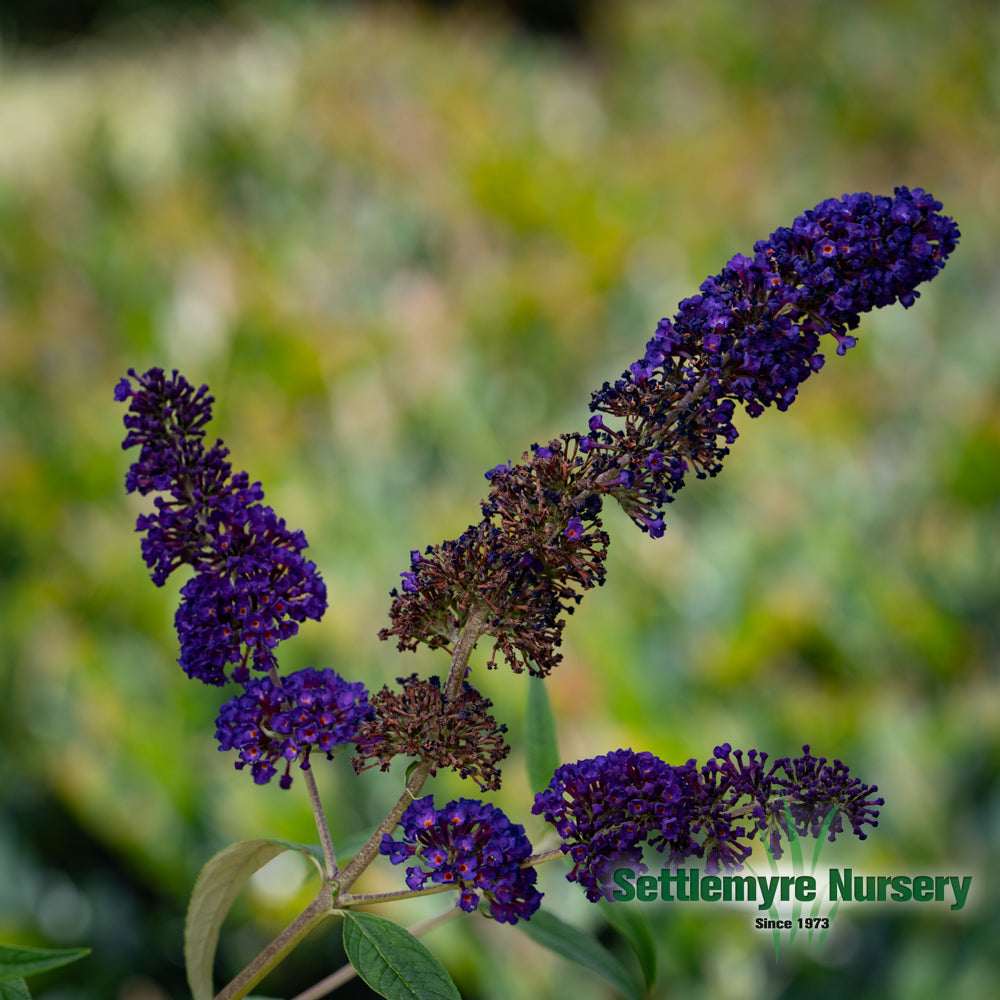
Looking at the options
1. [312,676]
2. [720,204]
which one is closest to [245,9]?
[720,204]

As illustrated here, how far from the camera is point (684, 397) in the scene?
0.72 meters

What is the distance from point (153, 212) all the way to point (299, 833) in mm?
3887

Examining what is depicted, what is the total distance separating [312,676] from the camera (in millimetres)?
773

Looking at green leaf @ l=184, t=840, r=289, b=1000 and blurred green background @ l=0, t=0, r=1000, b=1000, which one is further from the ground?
blurred green background @ l=0, t=0, r=1000, b=1000

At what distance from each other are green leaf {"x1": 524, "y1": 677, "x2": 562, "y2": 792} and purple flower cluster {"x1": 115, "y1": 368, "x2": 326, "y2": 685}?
30cm

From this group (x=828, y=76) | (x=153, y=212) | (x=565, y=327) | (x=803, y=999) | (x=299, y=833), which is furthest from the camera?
(x=828, y=76)

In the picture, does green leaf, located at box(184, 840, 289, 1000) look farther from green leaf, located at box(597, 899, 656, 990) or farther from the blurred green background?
the blurred green background

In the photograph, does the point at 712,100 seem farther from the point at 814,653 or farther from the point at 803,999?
the point at 803,999

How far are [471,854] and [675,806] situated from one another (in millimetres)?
139

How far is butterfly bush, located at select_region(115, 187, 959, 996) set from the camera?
70cm

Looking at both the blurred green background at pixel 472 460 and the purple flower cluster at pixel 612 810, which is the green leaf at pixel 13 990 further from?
the blurred green background at pixel 472 460

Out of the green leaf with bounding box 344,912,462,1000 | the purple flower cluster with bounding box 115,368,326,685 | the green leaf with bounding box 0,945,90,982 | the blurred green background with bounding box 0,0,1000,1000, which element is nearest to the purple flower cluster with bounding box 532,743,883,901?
the green leaf with bounding box 344,912,462,1000

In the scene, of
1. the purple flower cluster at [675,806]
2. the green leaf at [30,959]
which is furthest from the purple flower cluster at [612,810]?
the green leaf at [30,959]

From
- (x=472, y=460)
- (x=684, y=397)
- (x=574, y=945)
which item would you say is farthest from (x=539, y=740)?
(x=472, y=460)
